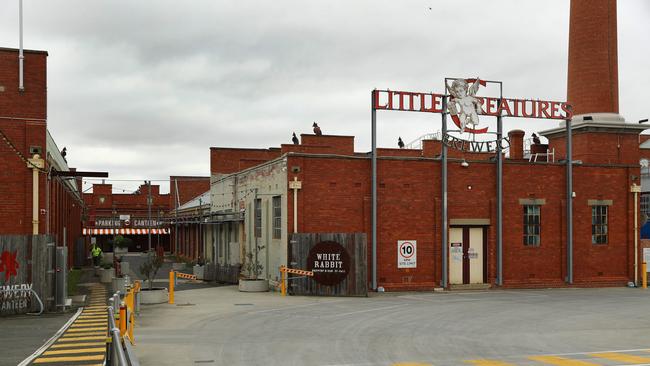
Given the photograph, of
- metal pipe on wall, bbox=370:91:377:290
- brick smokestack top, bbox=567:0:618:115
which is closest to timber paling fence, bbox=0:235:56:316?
metal pipe on wall, bbox=370:91:377:290

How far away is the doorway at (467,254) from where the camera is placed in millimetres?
31141

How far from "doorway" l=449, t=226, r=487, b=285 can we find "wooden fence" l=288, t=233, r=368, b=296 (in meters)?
5.53

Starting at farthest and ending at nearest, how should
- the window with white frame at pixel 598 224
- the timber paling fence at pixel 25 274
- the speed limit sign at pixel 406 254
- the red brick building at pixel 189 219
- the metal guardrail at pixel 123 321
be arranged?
the red brick building at pixel 189 219 < the window with white frame at pixel 598 224 < the speed limit sign at pixel 406 254 < the timber paling fence at pixel 25 274 < the metal guardrail at pixel 123 321

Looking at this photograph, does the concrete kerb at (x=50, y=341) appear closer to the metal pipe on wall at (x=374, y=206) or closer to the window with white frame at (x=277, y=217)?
the window with white frame at (x=277, y=217)

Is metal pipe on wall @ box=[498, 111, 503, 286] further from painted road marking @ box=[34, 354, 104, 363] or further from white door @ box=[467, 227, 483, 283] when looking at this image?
painted road marking @ box=[34, 354, 104, 363]

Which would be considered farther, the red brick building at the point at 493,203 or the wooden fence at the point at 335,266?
the red brick building at the point at 493,203

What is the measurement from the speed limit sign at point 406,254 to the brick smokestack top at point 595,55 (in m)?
13.8

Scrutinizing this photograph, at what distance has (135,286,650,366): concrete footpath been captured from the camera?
14570mm

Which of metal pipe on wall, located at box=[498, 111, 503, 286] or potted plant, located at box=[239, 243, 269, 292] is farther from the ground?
metal pipe on wall, located at box=[498, 111, 503, 286]

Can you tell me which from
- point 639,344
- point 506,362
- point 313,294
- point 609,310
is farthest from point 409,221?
point 506,362

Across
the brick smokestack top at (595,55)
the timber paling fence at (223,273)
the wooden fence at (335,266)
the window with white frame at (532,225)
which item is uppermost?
the brick smokestack top at (595,55)

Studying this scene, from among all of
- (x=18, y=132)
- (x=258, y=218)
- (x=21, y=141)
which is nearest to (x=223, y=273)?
(x=258, y=218)

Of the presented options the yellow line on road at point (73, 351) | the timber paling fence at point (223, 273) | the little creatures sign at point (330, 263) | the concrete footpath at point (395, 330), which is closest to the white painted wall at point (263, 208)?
the timber paling fence at point (223, 273)

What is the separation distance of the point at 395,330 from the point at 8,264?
13005 mm
